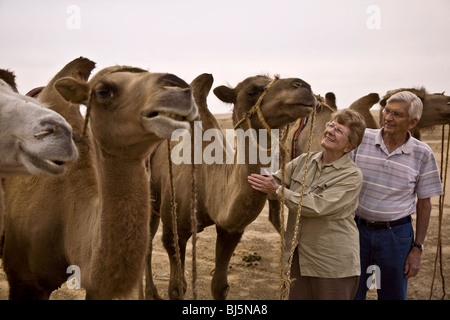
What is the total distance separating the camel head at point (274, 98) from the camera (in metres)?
4.06

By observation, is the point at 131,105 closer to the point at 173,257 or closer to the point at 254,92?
the point at 254,92

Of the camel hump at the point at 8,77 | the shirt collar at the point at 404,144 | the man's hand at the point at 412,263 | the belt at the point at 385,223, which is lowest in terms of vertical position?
the man's hand at the point at 412,263

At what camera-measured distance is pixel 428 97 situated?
5863 mm

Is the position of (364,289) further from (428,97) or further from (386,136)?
(428,97)

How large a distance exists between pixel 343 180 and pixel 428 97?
302 cm

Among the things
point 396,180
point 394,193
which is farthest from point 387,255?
point 396,180

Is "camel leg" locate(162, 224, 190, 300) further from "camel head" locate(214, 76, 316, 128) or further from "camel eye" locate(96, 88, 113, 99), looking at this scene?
"camel eye" locate(96, 88, 113, 99)

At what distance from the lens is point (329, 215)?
355cm

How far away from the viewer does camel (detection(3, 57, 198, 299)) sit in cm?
277

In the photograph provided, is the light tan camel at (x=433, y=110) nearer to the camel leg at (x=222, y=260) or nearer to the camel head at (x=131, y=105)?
the camel leg at (x=222, y=260)

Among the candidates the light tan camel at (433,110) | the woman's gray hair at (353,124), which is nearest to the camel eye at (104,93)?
the woman's gray hair at (353,124)

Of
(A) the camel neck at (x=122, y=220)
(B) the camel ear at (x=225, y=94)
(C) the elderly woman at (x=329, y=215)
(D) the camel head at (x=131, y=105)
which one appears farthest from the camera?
(B) the camel ear at (x=225, y=94)

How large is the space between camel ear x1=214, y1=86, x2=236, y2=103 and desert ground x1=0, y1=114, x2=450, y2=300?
1.63m

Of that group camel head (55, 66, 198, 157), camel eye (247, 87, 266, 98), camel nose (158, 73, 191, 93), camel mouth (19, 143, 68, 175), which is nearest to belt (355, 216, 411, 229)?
camel eye (247, 87, 266, 98)
